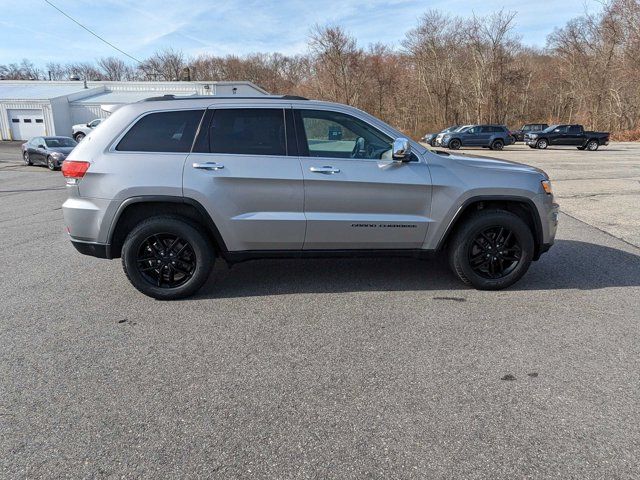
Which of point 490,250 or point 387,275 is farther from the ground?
point 490,250

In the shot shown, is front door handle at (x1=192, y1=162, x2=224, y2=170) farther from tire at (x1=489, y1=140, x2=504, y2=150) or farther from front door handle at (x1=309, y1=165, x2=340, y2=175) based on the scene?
tire at (x1=489, y1=140, x2=504, y2=150)

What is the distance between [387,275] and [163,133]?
289 centimetres

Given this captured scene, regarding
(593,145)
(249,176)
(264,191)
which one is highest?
(593,145)

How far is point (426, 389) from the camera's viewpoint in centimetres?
278

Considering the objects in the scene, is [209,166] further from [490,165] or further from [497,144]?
[497,144]

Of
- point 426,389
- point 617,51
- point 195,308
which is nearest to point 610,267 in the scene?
point 426,389

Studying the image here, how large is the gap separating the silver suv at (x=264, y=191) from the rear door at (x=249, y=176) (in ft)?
0.03

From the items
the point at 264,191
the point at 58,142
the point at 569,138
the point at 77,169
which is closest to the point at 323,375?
the point at 264,191

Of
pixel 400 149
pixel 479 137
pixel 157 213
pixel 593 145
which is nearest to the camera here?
pixel 400 149

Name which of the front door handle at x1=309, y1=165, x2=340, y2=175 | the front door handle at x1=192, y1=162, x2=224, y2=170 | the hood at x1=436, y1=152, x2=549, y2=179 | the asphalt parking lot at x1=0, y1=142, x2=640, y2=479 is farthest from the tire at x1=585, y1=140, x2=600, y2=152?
the front door handle at x1=192, y1=162, x2=224, y2=170

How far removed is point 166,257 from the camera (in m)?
4.21

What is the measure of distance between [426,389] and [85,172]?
→ 3623 millimetres

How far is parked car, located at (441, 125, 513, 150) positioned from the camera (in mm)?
30594

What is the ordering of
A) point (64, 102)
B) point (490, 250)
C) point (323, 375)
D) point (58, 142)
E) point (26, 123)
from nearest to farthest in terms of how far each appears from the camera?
point (323, 375) < point (490, 250) < point (58, 142) < point (64, 102) < point (26, 123)
